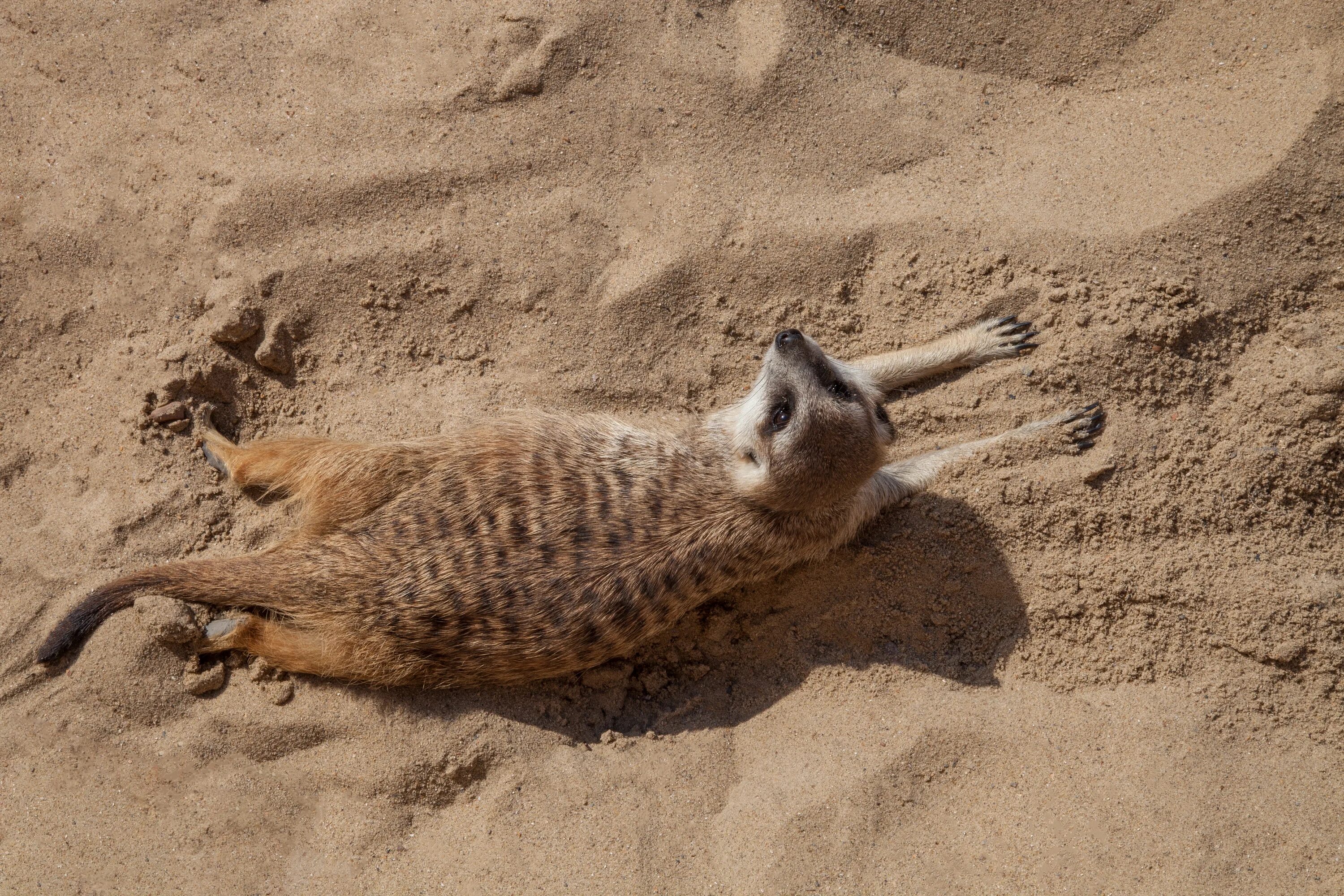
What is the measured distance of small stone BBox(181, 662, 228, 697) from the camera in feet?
9.24

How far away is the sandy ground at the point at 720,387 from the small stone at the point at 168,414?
6 cm

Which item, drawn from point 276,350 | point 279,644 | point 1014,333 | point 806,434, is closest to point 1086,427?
point 1014,333

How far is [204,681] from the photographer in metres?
2.81

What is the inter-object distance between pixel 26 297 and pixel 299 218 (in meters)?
1.01

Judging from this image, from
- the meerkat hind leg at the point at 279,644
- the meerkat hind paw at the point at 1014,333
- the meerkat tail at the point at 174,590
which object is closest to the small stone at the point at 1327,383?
the meerkat hind paw at the point at 1014,333

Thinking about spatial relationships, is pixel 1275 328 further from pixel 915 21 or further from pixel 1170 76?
pixel 915 21

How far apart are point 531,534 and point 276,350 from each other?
127cm

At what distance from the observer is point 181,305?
10.3ft

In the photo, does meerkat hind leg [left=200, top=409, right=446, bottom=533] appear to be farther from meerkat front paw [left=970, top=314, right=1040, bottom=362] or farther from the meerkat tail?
meerkat front paw [left=970, top=314, right=1040, bottom=362]

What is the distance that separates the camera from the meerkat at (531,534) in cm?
262

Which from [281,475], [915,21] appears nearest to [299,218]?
[281,475]

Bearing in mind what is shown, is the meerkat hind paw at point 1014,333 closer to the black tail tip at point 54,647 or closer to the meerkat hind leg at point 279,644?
the meerkat hind leg at point 279,644

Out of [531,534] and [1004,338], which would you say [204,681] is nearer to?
[531,534]

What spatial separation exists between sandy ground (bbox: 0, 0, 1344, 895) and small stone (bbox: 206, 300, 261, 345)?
0.06 meters
